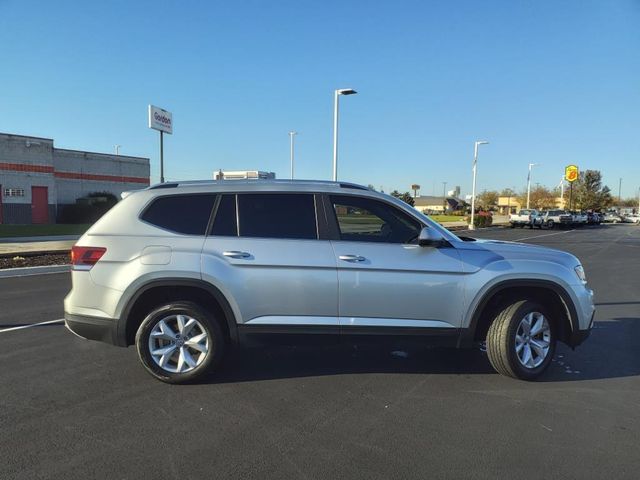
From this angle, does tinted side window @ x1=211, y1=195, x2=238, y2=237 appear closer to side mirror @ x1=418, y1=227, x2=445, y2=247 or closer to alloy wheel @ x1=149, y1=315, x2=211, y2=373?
alloy wheel @ x1=149, y1=315, x2=211, y2=373

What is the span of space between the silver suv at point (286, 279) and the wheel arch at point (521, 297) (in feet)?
0.04

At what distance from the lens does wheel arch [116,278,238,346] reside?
14.5ft

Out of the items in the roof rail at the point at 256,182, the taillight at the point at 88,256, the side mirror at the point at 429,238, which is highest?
the roof rail at the point at 256,182

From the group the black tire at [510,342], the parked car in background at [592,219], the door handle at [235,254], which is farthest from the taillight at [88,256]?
the parked car in background at [592,219]

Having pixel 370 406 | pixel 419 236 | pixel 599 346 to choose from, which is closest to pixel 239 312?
pixel 370 406

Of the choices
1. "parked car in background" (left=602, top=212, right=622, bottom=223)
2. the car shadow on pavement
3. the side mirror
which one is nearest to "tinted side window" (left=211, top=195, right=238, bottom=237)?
the car shadow on pavement

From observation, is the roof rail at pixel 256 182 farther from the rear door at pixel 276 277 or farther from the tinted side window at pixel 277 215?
the rear door at pixel 276 277

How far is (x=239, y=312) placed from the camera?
14.5ft

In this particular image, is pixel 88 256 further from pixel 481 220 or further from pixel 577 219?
pixel 577 219

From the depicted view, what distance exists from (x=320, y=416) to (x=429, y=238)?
181 cm

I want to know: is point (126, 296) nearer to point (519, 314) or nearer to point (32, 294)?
point (519, 314)

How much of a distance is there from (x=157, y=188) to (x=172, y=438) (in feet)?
7.81

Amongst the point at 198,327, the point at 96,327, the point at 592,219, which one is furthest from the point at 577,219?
the point at 96,327

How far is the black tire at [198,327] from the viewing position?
14.6 ft
